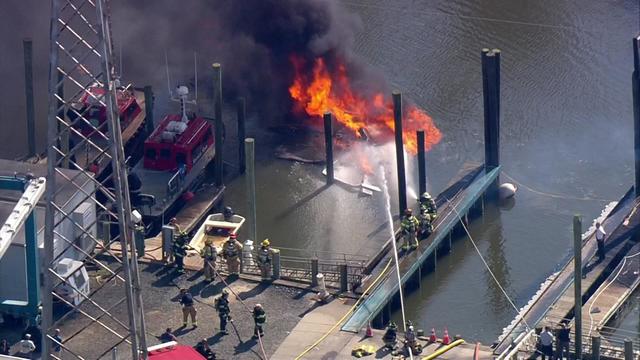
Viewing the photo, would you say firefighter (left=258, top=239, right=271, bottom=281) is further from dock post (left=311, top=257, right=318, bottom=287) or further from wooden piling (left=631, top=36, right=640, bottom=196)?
wooden piling (left=631, top=36, right=640, bottom=196)

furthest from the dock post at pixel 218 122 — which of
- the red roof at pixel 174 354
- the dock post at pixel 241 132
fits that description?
the red roof at pixel 174 354

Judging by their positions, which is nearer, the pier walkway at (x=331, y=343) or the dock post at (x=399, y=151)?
the pier walkway at (x=331, y=343)

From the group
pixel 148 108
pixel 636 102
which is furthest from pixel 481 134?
pixel 148 108

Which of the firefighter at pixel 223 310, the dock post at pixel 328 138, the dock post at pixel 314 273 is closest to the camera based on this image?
the firefighter at pixel 223 310

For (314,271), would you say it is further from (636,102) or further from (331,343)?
(636,102)

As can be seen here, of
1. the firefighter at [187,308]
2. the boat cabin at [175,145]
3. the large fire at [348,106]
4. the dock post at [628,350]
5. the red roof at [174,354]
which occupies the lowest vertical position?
the dock post at [628,350]

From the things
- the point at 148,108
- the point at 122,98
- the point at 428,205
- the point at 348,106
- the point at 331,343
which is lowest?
the point at 331,343

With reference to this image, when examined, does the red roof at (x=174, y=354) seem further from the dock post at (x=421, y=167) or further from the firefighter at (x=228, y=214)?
the dock post at (x=421, y=167)
